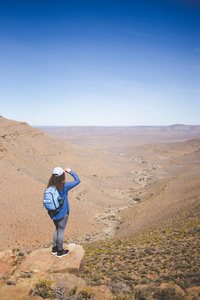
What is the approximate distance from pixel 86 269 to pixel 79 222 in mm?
12761

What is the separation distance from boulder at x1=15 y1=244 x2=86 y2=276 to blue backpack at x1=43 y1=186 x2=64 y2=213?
5.58 ft

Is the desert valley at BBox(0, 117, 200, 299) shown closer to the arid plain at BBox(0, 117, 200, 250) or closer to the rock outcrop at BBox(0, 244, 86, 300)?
the arid plain at BBox(0, 117, 200, 250)

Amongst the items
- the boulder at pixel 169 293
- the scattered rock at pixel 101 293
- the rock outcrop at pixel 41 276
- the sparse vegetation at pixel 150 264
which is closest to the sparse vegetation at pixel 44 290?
the rock outcrop at pixel 41 276

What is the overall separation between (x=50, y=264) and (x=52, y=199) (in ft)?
6.92

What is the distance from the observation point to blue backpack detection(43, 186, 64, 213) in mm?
4992

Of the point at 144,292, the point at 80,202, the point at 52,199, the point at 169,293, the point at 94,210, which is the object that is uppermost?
the point at 52,199

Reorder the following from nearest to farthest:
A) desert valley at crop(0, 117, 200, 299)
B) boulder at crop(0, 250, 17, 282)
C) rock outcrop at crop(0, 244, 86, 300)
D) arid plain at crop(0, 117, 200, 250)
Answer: rock outcrop at crop(0, 244, 86, 300) → boulder at crop(0, 250, 17, 282) → desert valley at crop(0, 117, 200, 299) → arid plain at crop(0, 117, 200, 250)

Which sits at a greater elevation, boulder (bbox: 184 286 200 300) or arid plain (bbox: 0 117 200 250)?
boulder (bbox: 184 286 200 300)

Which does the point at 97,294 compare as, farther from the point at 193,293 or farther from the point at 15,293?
the point at 193,293

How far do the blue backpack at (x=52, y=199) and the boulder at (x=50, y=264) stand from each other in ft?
5.58

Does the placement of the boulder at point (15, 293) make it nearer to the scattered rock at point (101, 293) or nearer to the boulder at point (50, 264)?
the boulder at point (50, 264)

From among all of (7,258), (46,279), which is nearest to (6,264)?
(7,258)

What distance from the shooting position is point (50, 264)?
18.2 ft

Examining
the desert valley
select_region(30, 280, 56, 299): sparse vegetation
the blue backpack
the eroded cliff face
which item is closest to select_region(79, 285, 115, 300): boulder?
the eroded cliff face
